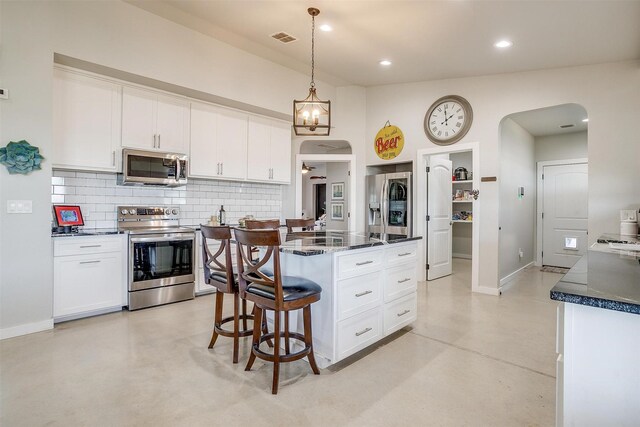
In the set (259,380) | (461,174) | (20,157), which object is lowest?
(259,380)

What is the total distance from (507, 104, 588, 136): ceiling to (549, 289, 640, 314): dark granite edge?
A: 172 inches

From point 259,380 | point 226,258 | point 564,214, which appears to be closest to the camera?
point 259,380

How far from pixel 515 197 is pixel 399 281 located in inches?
155

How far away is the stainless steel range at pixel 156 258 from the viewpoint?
11.9ft

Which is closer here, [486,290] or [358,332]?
[358,332]

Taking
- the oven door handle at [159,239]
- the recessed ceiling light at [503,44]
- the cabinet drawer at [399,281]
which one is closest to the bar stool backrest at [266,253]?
the cabinet drawer at [399,281]

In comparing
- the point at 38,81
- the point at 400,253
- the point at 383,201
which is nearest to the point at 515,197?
the point at 383,201

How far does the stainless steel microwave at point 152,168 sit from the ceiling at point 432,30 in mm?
1527

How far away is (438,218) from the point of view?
18.0ft

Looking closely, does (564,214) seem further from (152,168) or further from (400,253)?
(152,168)

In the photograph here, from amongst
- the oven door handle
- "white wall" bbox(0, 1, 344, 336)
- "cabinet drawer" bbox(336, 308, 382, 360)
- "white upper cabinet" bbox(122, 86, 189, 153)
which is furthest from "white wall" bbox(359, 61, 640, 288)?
"white wall" bbox(0, 1, 344, 336)

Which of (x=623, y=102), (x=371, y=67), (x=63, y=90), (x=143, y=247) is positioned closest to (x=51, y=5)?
(x=63, y=90)

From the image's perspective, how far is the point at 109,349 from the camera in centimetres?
267

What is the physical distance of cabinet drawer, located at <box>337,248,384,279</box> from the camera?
2.32m
